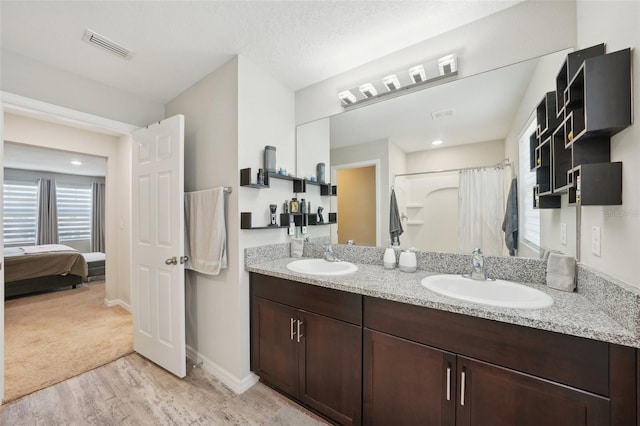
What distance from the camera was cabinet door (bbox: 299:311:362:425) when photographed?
1.39m

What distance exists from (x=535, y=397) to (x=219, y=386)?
1961 mm

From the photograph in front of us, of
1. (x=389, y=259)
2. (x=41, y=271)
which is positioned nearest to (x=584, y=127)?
(x=389, y=259)

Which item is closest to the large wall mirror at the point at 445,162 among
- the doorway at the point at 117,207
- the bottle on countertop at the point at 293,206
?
the bottle on countertop at the point at 293,206

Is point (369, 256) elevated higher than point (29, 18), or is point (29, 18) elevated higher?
point (29, 18)

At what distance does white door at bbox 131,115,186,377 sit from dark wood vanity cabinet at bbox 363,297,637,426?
155 centimetres

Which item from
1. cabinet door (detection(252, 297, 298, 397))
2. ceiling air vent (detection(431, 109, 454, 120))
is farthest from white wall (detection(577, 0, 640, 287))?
cabinet door (detection(252, 297, 298, 397))

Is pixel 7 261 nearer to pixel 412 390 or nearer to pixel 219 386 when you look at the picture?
pixel 219 386

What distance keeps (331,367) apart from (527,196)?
1.54 meters

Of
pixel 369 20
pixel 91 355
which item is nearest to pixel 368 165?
pixel 369 20

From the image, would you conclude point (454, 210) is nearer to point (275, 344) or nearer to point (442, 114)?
→ point (442, 114)

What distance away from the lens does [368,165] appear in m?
1.99

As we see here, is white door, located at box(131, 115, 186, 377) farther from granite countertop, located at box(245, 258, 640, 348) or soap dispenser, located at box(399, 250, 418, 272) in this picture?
soap dispenser, located at box(399, 250, 418, 272)

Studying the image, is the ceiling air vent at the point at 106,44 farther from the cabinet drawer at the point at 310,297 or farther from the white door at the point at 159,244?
the cabinet drawer at the point at 310,297

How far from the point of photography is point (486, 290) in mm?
1383
